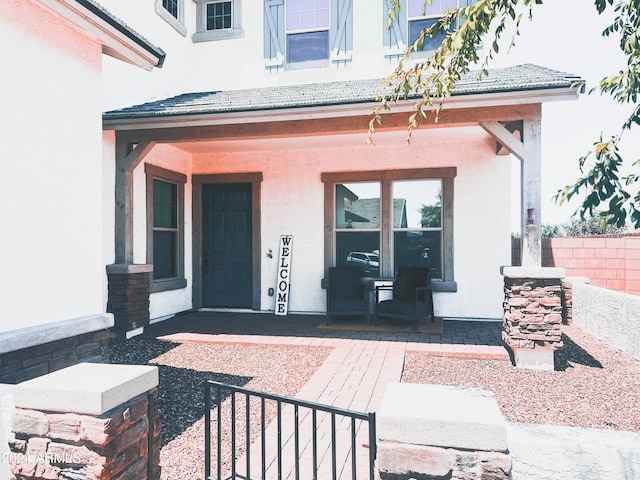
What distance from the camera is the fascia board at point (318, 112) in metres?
4.85

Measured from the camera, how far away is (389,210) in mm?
7770

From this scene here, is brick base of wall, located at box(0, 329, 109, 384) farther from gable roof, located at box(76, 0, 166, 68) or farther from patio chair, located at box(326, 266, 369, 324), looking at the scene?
patio chair, located at box(326, 266, 369, 324)

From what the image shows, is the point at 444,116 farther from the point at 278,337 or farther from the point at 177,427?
the point at 177,427

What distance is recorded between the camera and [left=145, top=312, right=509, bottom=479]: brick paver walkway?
2.88 metres

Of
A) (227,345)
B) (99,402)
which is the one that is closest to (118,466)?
(99,402)

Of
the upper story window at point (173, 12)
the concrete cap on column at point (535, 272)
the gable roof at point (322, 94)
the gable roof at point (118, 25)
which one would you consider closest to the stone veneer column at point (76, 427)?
the gable roof at point (118, 25)

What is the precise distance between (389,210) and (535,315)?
3449 millimetres

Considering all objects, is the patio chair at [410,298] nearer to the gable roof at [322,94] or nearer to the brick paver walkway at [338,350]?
the brick paver walkway at [338,350]

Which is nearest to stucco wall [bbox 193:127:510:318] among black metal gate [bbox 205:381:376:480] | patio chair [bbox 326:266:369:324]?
patio chair [bbox 326:266:369:324]

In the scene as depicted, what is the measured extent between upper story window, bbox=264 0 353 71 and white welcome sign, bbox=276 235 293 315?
336 centimetres

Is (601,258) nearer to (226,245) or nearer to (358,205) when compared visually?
(358,205)

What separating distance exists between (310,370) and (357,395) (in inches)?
36.1

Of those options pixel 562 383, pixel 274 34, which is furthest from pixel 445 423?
pixel 274 34

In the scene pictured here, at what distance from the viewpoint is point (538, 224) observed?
4891 millimetres
